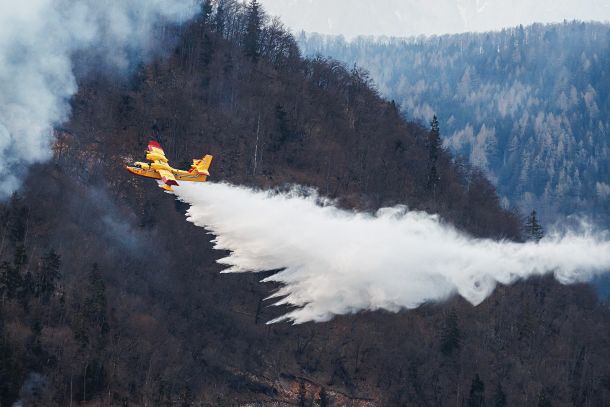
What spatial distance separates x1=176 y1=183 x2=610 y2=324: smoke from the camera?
57469 mm

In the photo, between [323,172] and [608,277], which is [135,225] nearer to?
[323,172]

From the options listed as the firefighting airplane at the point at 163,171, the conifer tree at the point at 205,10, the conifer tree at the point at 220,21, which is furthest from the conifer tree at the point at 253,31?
the firefighting airplane at the point at 163,171

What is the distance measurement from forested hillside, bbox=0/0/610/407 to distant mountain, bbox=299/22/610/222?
62929 mm

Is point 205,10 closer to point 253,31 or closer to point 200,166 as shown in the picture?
point 253,31

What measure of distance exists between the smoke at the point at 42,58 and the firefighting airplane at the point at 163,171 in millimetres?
10708

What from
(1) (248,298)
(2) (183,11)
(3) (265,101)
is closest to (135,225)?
(1) (248,298)

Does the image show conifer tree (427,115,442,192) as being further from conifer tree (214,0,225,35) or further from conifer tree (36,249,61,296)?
conifer tree (36,249,61,296)

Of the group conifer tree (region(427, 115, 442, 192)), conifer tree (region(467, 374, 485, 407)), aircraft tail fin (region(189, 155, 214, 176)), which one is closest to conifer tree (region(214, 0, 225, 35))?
conifer tree (region(427, 115, 442, 192))

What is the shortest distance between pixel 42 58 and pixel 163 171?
17.5 metres

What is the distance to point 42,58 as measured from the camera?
6819 cm

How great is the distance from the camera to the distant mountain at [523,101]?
478ft

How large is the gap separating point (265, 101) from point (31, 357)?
1305 inches

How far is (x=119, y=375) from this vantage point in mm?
59094

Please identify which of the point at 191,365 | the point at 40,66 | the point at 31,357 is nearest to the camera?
the point at 31,357
